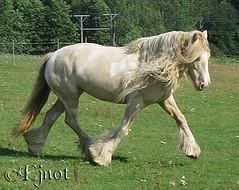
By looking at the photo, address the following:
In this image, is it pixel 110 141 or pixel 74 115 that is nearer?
pixel 110 141

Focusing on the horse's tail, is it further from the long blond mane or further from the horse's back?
the long blond mane

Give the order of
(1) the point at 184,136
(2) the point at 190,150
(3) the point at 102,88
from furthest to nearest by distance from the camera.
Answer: (1) the point at 184,136 < (2) the point at 190,150 < (3) the point at 102,88

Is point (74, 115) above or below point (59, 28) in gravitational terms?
above

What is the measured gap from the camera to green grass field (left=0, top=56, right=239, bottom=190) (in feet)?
26.5

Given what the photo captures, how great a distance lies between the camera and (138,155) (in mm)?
10273

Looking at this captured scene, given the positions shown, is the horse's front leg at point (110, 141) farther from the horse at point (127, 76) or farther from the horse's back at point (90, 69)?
the horse's back at point (90, 69)

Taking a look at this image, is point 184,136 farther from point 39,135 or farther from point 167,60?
point 39,135

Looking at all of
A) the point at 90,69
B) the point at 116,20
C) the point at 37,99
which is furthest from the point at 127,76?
the point at 116,20

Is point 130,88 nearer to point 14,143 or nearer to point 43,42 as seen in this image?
point 14,143

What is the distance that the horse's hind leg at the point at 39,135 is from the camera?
991 centimetres


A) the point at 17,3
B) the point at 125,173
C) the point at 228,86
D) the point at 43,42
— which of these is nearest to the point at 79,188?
the point at 125,173

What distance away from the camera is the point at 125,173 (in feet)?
28.5

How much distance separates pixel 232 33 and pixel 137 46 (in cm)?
6463

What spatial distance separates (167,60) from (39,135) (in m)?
2.53
